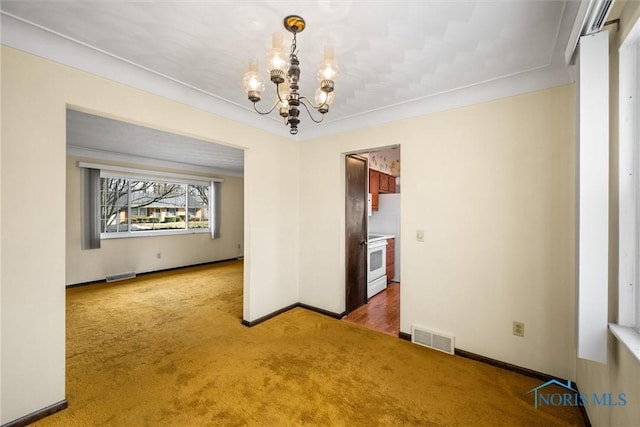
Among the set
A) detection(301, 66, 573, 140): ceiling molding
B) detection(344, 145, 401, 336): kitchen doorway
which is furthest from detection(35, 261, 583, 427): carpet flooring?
detection(301, 66, 573, 140): ceiling molding

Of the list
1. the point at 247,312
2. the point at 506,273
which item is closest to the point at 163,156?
the point at 247,312

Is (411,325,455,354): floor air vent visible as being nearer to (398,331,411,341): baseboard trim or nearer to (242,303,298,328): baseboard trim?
(398,331,411,341): baseboard trim

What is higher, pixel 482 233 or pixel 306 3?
pixel 306 3

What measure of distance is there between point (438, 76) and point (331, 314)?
284 centimetres

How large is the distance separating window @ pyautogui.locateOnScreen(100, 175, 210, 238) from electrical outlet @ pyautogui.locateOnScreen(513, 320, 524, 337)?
253 inches

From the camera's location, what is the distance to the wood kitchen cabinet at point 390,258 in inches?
190

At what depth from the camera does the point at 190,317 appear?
335cm

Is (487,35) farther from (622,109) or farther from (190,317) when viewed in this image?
(190,317)

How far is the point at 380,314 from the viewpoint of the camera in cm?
347

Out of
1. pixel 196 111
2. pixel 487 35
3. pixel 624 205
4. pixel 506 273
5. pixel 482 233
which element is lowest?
pixel 506 273

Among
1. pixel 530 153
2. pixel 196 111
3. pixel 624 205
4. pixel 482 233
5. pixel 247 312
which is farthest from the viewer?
pixel 247 312

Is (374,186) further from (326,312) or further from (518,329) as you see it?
(518,329)

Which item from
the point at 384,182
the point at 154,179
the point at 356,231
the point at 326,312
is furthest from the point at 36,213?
the point at 384,182

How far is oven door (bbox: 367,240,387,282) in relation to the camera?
13.6ft
